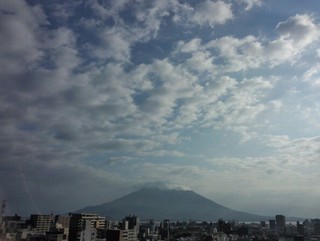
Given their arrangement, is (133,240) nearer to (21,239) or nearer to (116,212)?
(21,239)

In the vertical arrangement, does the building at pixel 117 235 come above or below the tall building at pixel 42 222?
below

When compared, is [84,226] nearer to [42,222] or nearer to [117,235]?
[117,235]

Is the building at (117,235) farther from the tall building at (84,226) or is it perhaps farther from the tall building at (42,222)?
the tall building at (42,222)

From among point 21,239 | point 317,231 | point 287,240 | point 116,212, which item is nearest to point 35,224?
point 21,239

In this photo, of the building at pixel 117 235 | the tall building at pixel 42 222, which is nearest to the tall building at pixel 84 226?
the building at pixel 117 235

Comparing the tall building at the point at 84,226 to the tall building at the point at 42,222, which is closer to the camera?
the tall building at the point at 84,226

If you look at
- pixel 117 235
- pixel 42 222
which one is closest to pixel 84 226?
pixel 117 235
